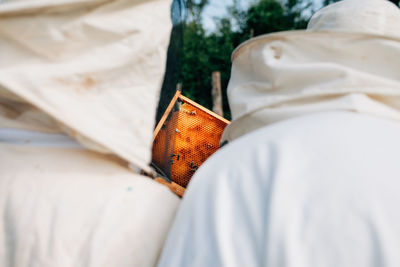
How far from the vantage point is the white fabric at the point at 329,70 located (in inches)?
32.9

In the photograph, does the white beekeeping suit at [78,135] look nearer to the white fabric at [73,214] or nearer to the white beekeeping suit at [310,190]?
the white fabric at [73,214]

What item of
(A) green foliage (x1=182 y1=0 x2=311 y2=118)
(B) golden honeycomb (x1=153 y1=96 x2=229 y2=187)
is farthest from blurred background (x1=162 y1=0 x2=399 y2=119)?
(B) golden honeycomb (x1=153 y1=96 x2=229 y2=187)

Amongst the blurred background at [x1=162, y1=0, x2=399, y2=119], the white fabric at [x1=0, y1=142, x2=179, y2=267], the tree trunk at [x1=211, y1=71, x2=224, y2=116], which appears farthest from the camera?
the blurred background at [x1=162, y1=0, x2=399, y2=119]

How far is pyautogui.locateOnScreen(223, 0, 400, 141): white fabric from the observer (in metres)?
0.83

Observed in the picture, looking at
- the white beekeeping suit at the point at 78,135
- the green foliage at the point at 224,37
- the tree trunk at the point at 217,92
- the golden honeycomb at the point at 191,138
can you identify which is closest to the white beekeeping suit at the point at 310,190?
the white beekeeping suit at the point at 78,135

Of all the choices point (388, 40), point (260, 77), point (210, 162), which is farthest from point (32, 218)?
point (388, 40)

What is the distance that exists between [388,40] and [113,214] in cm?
89

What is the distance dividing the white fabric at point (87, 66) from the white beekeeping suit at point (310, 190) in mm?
238

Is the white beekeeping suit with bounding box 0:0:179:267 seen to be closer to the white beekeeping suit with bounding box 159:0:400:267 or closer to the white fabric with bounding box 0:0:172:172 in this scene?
the white fabric with bounding box 0:0:172:172

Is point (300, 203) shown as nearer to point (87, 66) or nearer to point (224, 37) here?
point (87, 66)

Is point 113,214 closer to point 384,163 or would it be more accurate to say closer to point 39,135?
point 39,135

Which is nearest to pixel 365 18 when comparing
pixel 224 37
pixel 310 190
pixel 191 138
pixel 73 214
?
pixel 310 190

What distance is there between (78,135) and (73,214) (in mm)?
184

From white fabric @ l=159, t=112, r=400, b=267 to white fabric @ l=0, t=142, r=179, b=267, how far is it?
96mm
